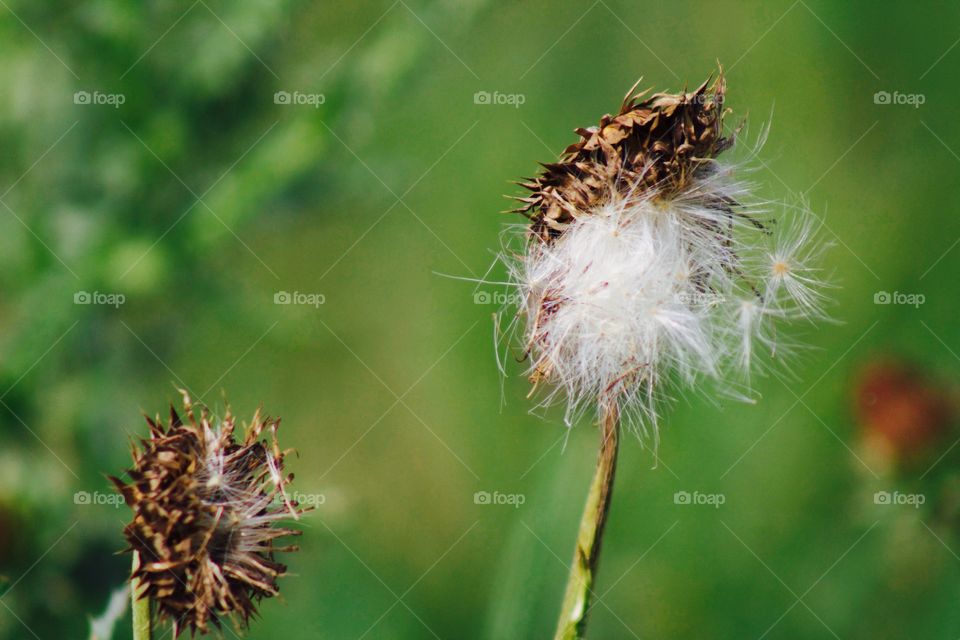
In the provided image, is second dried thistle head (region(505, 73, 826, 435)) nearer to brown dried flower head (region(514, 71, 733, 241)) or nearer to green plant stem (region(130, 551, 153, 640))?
brown dried flower head (region(514, 71, 733, 241))

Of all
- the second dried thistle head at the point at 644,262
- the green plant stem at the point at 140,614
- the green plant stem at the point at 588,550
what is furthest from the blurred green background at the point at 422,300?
the green plant stem at the point at 140,614

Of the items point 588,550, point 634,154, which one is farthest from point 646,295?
point 588,550

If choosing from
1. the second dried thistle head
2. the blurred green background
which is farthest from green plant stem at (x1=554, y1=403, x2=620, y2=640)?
the blurred green background

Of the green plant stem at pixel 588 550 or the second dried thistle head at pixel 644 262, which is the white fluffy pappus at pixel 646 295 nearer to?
the second dried thistle head at pixel 644 262

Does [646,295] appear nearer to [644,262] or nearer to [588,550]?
[644,262]

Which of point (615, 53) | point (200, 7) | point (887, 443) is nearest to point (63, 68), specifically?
point (200, 7)

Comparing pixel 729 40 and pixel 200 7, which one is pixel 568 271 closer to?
pixel 200 7
